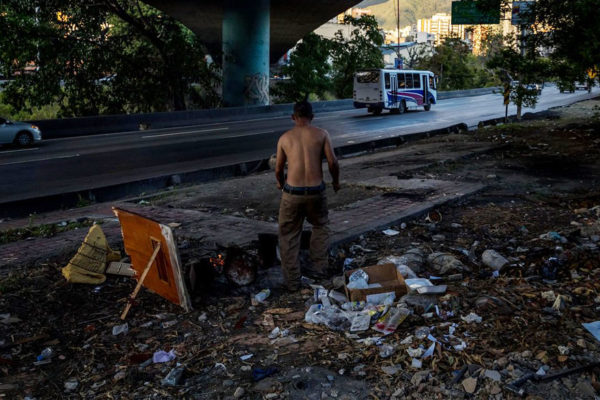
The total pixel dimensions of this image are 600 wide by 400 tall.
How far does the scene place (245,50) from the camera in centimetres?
2977

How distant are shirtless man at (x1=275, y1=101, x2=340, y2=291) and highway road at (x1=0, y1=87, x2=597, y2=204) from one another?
6.33 m

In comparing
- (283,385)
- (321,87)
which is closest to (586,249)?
(283,385)

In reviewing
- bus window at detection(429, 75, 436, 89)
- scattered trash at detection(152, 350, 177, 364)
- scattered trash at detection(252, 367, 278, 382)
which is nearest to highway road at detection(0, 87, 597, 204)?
scattered trash at detection(152, 350, 177, 364)

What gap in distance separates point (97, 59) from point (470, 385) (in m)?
27.0

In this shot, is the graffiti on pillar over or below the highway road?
over

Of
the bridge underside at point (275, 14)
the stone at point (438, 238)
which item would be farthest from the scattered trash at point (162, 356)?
the bridge underside at point (275, 14)

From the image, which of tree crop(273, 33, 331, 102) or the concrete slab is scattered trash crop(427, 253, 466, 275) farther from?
tree crop(273, 33, 331, 102)

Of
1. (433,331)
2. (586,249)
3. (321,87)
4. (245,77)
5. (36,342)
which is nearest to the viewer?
(433,331)

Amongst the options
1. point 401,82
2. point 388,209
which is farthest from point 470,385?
point 401,82

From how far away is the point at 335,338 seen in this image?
4.29 m

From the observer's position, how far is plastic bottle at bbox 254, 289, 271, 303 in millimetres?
5164

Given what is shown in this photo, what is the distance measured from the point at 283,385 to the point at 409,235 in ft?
12.1

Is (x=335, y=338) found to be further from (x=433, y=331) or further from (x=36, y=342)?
(x=36, y=342)

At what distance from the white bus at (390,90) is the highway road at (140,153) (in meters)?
6.27
